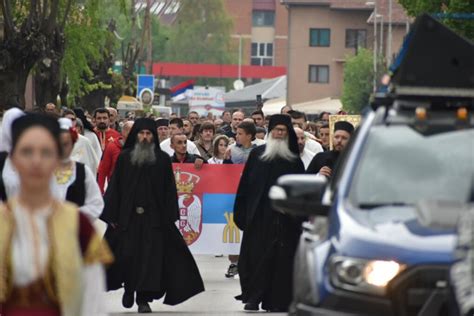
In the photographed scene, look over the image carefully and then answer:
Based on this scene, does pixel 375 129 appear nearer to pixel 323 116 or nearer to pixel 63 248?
pixel 63 248

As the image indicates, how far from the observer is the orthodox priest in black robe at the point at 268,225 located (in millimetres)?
16562

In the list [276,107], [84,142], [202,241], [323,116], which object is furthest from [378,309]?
[276,107]

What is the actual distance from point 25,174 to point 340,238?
195cm

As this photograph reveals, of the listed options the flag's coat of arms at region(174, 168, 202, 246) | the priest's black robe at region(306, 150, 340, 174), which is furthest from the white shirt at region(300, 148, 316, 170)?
the priest's black robe at region(306, 150, 340, 174)

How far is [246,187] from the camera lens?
1681cm

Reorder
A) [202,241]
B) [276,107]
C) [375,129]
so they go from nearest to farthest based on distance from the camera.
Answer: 1. [375,129]
2. [202,241]
3. [276,107]

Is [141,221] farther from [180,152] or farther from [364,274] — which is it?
[364,274]

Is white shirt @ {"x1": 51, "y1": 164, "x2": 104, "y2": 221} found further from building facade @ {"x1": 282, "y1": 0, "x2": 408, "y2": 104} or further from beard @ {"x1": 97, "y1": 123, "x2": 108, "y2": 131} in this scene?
building facade @ {"x1": 282, "y1": 0, "x2": 408, "y2": 104}

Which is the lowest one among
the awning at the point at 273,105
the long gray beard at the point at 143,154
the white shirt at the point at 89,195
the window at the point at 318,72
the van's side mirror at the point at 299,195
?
the awning at the point at 273,105

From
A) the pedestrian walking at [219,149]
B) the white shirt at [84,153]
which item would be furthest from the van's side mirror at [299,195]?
the pedestrian walking at [219,149]

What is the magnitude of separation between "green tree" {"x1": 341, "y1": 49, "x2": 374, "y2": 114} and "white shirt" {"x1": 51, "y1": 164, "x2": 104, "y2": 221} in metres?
93.1

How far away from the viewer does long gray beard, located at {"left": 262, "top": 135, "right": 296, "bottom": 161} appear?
16562mm

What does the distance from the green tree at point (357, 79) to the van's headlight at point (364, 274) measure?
97.0 m

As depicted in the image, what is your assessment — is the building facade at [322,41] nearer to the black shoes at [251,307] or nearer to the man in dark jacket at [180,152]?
the man in dark jacket at [180,152]
